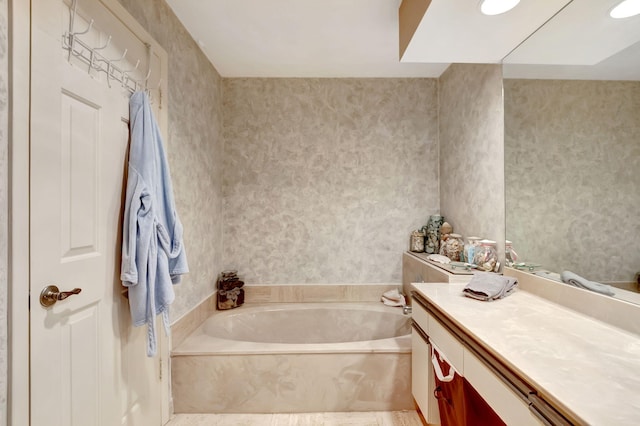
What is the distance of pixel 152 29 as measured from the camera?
1.69 m

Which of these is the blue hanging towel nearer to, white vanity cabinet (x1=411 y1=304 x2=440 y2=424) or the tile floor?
the tile floor

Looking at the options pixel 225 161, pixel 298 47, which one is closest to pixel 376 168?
pixel 298 47

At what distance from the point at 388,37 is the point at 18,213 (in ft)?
7.31

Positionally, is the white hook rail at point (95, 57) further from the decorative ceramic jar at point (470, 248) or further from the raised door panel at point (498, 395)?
the decorative ceramic jar at point (470, 248)

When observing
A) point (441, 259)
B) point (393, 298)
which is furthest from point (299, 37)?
point (393, 298)

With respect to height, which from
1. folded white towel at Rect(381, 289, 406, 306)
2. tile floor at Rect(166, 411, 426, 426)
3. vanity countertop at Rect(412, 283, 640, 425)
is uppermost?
vanity countertop at Rect(412, 283, 640, 425)

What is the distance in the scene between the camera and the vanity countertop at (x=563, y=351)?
0.69 metres

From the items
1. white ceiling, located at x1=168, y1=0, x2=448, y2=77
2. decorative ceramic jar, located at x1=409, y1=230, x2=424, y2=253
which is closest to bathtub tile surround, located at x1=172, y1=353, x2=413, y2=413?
decorative ceramic jar, located at x1=409, y1=230, x2=424, y2=253

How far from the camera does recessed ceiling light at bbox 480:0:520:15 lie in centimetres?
133

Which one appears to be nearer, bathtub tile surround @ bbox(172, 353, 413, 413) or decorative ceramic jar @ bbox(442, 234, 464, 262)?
bathtub tile surround @ bbox(172, 353, 413, 413)

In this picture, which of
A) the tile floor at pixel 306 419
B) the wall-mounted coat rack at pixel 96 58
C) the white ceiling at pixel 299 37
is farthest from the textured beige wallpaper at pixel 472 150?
the wall-mounted coat rack at pixel 96 58

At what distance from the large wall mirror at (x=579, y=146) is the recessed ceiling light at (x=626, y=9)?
0.02 m

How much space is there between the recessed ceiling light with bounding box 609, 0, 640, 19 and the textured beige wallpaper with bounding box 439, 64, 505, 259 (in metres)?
0.74

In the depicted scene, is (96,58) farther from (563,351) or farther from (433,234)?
(433,234)
